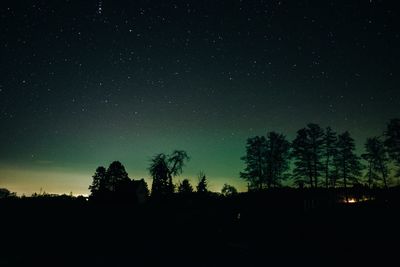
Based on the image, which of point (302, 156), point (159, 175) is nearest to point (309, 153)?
point (302, 156)

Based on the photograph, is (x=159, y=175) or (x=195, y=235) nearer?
(x=195, y=235)

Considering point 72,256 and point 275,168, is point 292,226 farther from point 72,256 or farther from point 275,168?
point 275,168

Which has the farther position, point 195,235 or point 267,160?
point 267,160

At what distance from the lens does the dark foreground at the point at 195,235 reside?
16.1 m

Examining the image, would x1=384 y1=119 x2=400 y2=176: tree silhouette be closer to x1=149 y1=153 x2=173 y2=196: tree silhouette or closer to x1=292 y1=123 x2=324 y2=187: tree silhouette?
x1=292 y1=123 x2=324 y2=187: tree silhouette

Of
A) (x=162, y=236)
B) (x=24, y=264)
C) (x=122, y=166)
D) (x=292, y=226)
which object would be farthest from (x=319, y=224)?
(x=122, y=166)

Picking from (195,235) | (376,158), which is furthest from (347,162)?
(195,235)

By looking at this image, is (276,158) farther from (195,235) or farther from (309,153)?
(195,235)

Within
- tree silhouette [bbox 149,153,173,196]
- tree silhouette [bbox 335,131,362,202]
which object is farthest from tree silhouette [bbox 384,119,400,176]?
tree silhouette [bbox 149,153,173,196]

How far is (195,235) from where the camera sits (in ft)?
75.2

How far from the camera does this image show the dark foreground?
16.1 metres

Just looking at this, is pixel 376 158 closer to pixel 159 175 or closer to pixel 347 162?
pixel 347 162

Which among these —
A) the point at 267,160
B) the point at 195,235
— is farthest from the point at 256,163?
the point at 195,235

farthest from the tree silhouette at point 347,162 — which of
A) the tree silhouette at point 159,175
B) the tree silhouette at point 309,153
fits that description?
the tree silhouette at point 159,175
